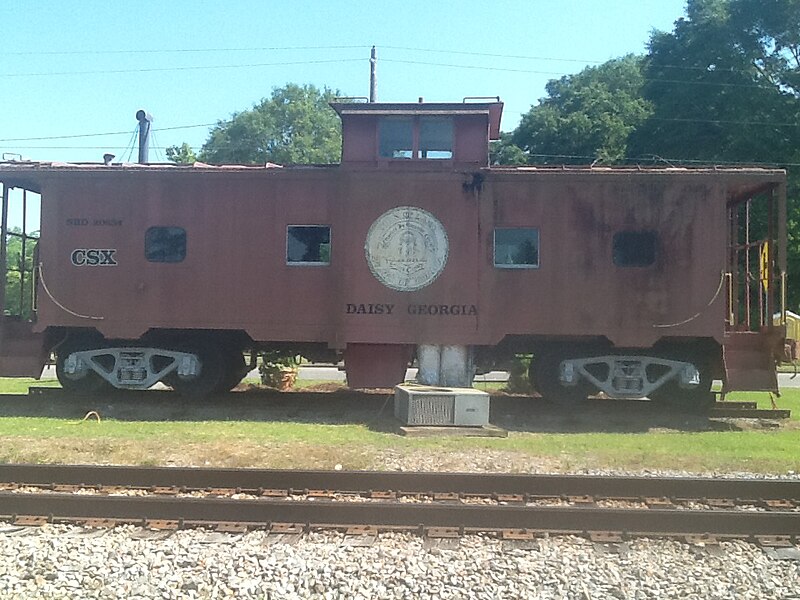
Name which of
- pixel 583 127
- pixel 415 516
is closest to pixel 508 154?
pixel 583 127

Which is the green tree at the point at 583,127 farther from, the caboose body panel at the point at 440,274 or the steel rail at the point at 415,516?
the steel rail at the point at 415,516

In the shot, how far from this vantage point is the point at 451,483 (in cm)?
696

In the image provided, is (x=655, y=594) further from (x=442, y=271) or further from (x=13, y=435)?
(x=13, y=435)

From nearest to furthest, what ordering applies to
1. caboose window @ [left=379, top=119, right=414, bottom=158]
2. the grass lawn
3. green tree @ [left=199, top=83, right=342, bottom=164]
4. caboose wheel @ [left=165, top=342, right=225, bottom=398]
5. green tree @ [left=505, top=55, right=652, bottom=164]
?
the grass lawn
caboose window @ [left=379, top=119, right=414, bottom=158]
caboose wheel @ [left=165, top=342, right=225, bottom=398]
green tree @ [left=505, top=55, right=652, bottom=164]
green tree @ [left=199, top=83, right=342, bottom=164]

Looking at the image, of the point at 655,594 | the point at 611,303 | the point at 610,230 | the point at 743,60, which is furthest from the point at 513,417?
the point at 743,60

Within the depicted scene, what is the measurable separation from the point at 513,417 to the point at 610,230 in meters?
3.34

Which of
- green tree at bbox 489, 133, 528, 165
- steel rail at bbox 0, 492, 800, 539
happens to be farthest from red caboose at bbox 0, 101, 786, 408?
green tree at bbox 489, 133, 528, 165

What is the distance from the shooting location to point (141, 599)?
183 inches

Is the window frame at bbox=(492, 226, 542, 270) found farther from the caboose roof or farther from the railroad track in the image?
the railroad track

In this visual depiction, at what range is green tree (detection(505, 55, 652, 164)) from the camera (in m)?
38.3

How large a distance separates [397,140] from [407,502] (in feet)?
22.7

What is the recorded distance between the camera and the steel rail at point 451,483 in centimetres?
685

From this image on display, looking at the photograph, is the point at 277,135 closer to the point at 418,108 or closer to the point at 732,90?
the point at 732,90

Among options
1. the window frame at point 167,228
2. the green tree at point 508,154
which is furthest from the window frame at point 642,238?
the green tree at point 508,154
